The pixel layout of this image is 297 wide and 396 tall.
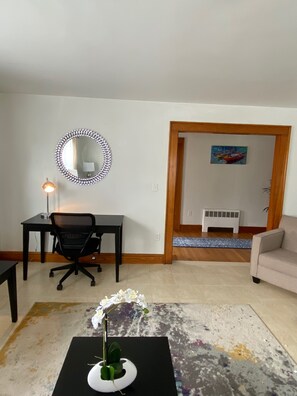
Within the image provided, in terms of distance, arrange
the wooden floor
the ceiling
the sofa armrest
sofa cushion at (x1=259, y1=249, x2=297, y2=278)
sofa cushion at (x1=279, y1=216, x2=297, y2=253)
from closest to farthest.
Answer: the ceiling
sofa cushion at (x1=259, y1=249, x2=297, y2=278)
the sofa armrest
sofa cushion at (x1=279, y1=216, x2=297, y2=253)
the wooden floor

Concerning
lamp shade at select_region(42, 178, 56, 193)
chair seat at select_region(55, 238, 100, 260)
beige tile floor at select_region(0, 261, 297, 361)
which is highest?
lamp shade at select_region(42, 178, 56, 193)

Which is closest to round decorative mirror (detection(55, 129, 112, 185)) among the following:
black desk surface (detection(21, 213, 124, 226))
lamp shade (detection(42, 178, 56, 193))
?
lamp shade (detection(42, 178, 56, 193))

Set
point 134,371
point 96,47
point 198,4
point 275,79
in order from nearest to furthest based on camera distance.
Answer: point 134,371 < point 198,4 < point 96,47 < point 275,79

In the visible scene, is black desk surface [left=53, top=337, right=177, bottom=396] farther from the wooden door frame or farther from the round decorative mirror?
the round decorative mirror

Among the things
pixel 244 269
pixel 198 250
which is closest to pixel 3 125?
pixel 198 250

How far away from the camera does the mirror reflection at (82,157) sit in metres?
3.38

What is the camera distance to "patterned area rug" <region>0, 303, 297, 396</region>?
157cm

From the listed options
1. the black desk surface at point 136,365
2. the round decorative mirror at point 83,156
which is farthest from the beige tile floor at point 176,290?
the round decorative mirror at point 83,156

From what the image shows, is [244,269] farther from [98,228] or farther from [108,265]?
[98,228]

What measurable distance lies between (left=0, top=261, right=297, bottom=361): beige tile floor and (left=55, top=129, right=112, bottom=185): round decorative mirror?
1.29m

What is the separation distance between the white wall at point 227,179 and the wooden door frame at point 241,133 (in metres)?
1.99

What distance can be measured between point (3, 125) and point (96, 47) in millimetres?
2135

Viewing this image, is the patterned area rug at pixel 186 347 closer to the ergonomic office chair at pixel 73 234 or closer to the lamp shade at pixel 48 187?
the ergonomic office chair at pixel 73 234

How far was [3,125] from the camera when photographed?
10.8 ft
